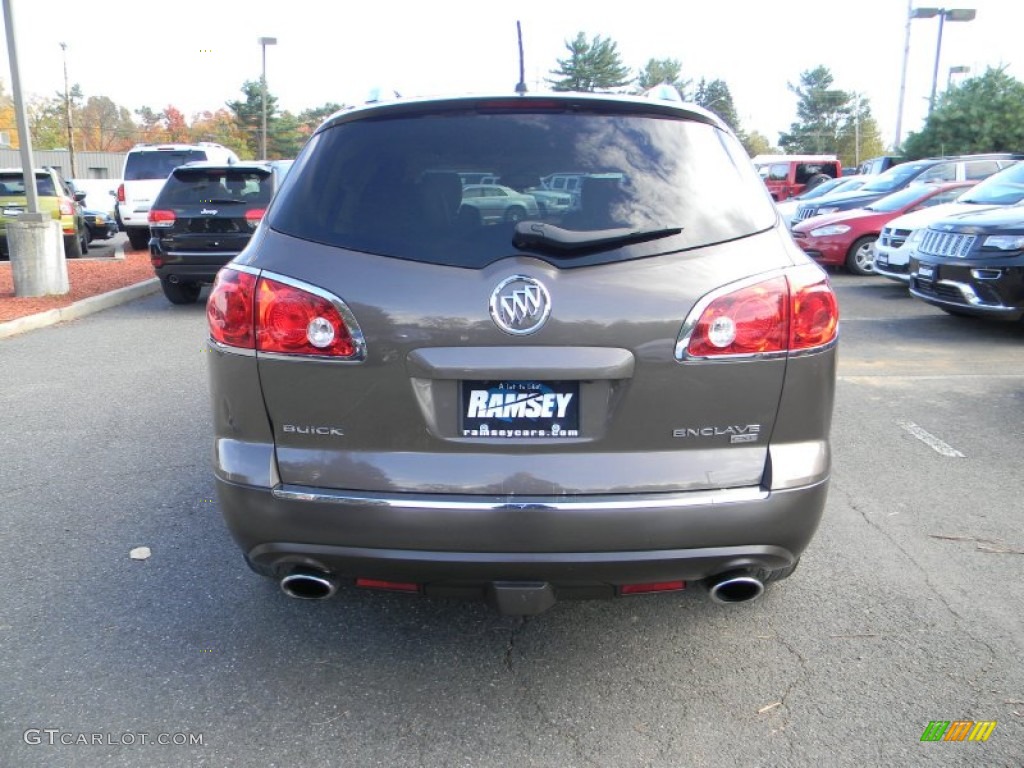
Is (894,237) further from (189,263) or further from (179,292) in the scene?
(179,292)

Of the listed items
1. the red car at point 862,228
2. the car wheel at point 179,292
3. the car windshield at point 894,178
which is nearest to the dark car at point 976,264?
the red car at point 862,228

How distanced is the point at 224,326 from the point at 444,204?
2.48ft

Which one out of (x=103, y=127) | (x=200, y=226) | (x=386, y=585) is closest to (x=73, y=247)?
(x=200, y=226)

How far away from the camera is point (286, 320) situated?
8.29 ft

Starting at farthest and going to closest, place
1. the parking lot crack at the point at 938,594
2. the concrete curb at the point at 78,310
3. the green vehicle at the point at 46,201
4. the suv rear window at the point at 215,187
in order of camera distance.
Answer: the green vehicle at the point at 46,201 → the suv rear window at the point at 215,187 → the concrete curb at the point at 78,310 → the parking lot crack at the point at 938,594

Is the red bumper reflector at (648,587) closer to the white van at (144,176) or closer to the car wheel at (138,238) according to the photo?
the white van at (144,176)

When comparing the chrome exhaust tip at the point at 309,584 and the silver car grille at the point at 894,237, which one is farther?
the silver car grille at the point at 894,237

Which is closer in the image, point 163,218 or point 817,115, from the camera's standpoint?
point 163,218

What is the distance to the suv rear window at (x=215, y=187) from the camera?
10.6 metres

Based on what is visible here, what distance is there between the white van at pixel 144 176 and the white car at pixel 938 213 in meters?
13.2

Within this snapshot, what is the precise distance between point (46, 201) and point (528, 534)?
16000mm

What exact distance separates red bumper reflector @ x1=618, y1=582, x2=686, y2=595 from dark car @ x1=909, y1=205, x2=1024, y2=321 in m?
6.77

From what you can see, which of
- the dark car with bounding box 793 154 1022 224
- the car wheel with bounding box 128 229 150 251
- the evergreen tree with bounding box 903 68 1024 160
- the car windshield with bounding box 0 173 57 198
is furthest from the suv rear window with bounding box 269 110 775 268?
the evergreen tree with bounding box 903 68 1024 160

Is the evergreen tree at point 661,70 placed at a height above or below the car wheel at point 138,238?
above
